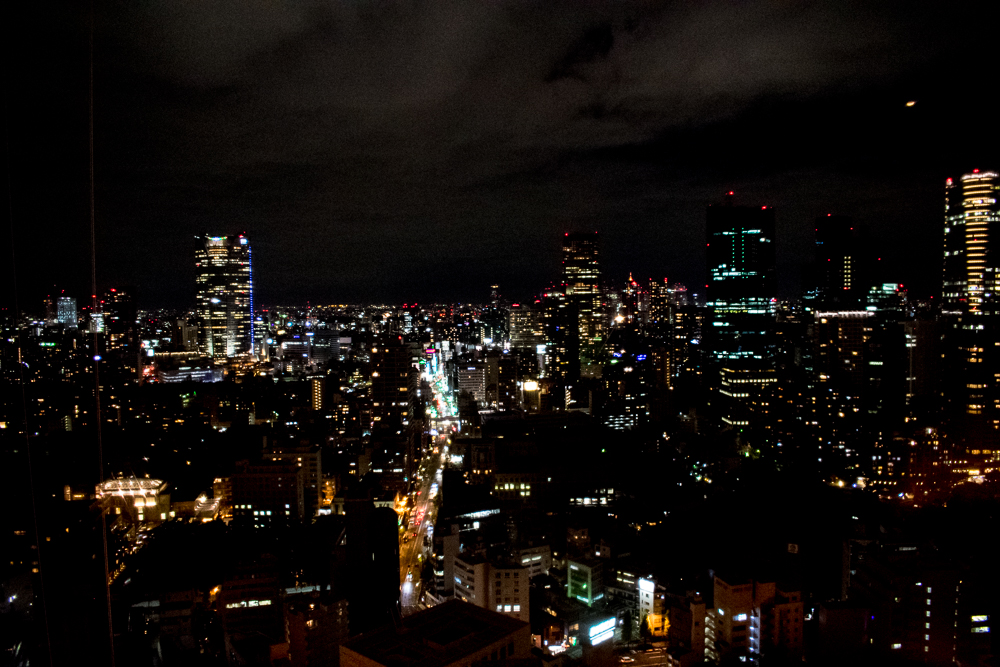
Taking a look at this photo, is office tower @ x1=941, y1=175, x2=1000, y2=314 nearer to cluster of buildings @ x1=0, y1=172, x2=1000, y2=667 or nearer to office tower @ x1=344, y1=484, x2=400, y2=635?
cluster of buildings @ x1=0, y1=172, x2=1000, y2=667

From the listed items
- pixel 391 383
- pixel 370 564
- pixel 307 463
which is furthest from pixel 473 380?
pixel 370 564

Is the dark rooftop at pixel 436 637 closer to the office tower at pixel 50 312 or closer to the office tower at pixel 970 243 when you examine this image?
the office tower at pixel 50 312

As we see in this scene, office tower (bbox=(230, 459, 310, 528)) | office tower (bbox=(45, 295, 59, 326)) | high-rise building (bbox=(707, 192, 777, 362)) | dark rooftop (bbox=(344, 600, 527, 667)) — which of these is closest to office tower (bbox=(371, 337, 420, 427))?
office tower (bbox=(230, 459, 310, 528))

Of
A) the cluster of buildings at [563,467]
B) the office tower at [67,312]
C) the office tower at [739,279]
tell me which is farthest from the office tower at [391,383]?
the office tower at [67,312]

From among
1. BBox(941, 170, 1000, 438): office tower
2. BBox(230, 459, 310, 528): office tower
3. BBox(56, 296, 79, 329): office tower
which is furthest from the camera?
BBox(230, 459, 310, 528): office tower

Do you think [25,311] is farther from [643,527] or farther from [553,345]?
[553,345]

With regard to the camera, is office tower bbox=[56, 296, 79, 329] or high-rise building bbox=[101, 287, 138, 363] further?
high-rise building bbox=[101, 287, 138, 363]
